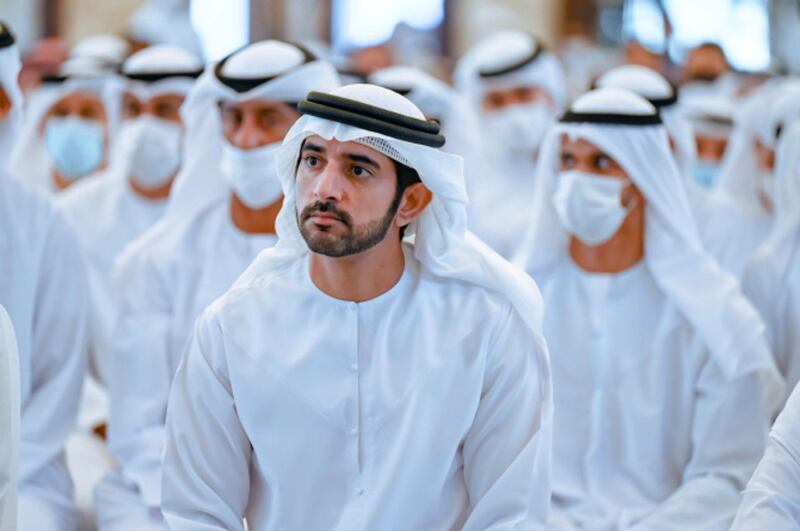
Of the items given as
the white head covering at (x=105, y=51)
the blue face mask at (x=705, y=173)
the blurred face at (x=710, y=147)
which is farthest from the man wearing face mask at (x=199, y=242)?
the blurred face at (x=710, y=147)

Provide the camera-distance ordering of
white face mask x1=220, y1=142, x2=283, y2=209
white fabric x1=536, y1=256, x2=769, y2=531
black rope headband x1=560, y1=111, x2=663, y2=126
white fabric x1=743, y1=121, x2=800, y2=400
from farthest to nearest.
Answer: white fabric x1=743, y1=121, x2=800, y2=400 → white face mask x1=220, y1=142, x2=283, y2=209 → black rope headband x1=560, y1=111, x2=663, y2=126 → white fabric x1=536, y1=256, x2=769, y2=531

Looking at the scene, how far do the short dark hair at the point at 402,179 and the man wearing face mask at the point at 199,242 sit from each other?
1.25 m

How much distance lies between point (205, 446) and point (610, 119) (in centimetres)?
189

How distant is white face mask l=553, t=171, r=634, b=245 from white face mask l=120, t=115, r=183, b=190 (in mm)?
2209

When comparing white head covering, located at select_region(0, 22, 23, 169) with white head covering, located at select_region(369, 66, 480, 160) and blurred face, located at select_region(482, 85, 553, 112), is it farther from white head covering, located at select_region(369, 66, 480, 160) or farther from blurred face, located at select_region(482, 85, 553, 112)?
blurred face, located at select_region(482, 85, 553, 112)

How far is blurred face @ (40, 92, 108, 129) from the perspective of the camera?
7617mm

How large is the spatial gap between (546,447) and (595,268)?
1.22 meters

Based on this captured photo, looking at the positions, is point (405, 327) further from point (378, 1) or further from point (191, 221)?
point (378, 1)

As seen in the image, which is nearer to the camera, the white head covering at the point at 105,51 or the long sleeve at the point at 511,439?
the long sleeve at the point at 511,439

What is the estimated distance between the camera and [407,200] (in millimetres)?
3572

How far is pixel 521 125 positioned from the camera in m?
7.58

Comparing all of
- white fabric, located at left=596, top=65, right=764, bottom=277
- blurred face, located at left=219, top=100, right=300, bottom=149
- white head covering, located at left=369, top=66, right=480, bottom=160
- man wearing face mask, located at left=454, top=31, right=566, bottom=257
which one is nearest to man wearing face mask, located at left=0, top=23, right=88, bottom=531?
blurred face, located at left=219, top=100, right=300, bottom=149

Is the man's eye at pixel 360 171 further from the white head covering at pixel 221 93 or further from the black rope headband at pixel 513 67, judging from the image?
the black rope headband at pixel 513 67

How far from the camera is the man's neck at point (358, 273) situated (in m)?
3.54
